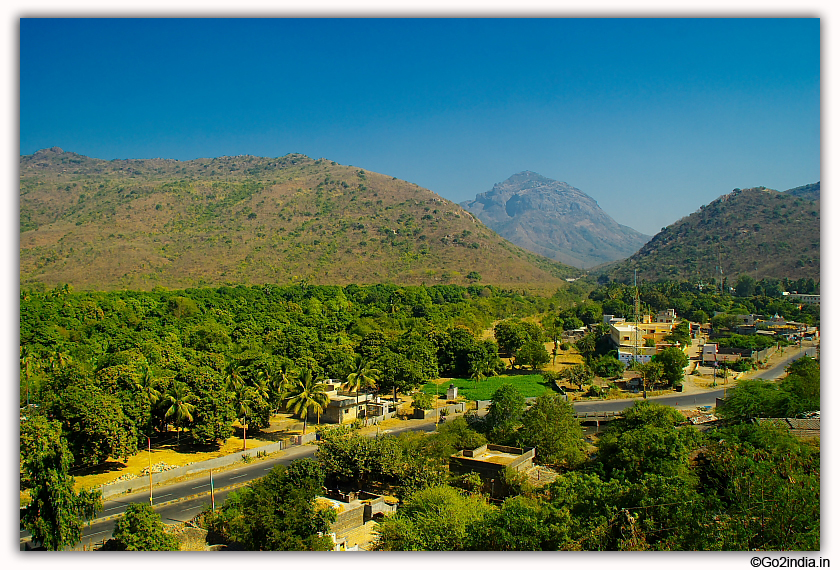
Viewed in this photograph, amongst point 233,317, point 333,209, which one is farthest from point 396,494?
point 333,209

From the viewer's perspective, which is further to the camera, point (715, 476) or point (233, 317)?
point (233, 317)

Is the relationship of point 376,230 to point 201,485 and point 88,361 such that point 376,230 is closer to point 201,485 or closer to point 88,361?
point 88,361

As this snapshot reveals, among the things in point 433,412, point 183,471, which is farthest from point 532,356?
point 183,471

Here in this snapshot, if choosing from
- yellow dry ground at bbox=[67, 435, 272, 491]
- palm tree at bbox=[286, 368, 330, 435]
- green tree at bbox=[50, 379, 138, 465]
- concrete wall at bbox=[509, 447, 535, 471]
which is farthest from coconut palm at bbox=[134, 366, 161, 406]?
concrete wall at bbox=[509, 447, 535, 471]

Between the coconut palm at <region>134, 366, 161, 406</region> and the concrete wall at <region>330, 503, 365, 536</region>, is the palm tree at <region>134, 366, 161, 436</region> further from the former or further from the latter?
the concrete wall at <region>330, 503, 365, 536</region>

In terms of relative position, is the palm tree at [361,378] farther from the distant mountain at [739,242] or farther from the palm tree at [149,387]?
the distant mountain at [739,242]

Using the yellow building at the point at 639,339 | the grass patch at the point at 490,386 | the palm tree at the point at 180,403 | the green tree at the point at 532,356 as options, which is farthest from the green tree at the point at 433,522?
the yellow building at the point at 639,339
